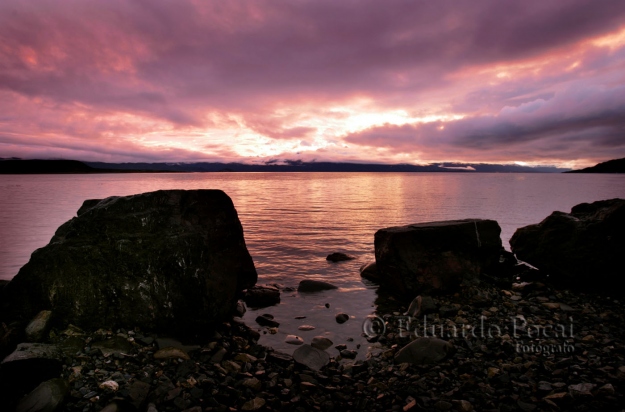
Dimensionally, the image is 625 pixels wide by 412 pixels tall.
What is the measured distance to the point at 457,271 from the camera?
42.1ft

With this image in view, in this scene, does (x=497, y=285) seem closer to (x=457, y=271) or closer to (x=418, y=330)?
(x=457, y=271)

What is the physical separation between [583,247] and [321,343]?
33.4 ft

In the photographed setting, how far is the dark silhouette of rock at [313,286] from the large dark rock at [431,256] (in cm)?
224

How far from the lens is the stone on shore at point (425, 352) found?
7980mm

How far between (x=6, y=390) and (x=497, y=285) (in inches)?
560

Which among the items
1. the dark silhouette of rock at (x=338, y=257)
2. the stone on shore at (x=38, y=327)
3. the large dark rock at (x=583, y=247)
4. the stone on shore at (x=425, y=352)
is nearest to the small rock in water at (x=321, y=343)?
the stone on shore at (x=425, y=352)

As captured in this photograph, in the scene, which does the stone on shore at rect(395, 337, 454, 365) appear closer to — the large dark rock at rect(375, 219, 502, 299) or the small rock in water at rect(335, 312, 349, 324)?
the small rock in water at rect(335, 312, 349, 324)

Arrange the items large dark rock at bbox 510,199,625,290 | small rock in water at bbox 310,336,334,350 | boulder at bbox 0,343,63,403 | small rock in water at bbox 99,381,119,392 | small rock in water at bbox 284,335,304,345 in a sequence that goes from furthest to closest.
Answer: large dark rock at bbox 510,199,625,290 < small rock in water at bbox 284,335,304,345 < small rock in water at bbox 310,336,334,350 < small rock in water at bbox 99,381,119,392 < boulder at bbox 0,343,63,403

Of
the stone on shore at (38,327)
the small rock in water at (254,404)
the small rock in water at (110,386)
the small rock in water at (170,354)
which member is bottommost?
the small rock in water at (254,404)

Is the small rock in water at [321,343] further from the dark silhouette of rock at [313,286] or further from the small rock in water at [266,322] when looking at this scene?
the dark silhouette of rock at [313,286]

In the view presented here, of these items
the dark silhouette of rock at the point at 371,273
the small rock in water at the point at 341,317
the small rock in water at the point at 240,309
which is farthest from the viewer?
the dark silhouette of rock at the point at 371,273

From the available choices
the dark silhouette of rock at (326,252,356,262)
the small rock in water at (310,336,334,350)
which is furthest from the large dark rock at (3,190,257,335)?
the dark silhouette of rock at (326,252,356,262)

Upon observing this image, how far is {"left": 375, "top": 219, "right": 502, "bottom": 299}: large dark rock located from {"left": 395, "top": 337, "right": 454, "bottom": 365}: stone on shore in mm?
Answer: 4283

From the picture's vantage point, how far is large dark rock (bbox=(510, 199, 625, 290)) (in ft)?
39.9
